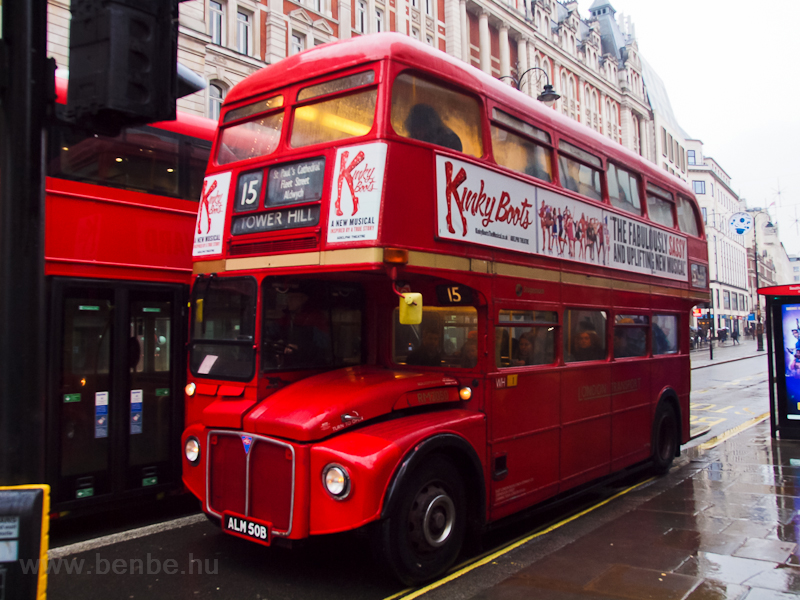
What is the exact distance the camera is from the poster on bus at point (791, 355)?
10.9 metres

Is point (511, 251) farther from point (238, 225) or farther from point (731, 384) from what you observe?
point (731, 384)

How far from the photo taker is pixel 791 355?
10922 mm

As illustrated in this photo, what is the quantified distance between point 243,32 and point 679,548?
24.3m

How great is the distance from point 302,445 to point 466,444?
1.37 meters

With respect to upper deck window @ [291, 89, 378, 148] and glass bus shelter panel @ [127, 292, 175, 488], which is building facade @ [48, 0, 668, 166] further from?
glass bus shelter panel @ [127, 292, 175, 488]

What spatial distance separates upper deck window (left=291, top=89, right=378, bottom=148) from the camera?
4953 millimetres

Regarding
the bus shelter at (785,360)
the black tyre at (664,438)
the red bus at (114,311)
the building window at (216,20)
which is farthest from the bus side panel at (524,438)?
the building window at (216,20)

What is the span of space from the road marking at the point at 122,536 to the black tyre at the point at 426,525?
109 inches

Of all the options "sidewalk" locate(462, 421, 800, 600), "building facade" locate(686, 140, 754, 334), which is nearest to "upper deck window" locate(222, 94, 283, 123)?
"sidewalk" locate(462, 421, 800, 600)

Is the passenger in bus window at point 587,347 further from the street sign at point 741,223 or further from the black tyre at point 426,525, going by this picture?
the street sign at point 741,223

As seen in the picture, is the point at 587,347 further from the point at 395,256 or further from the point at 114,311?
the point at 114,311

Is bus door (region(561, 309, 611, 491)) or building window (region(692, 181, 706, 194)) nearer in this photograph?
bus door (region(561, 309, 611, 491))

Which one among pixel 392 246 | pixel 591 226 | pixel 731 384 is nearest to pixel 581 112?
pixel 731 384

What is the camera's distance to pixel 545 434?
627 cm
